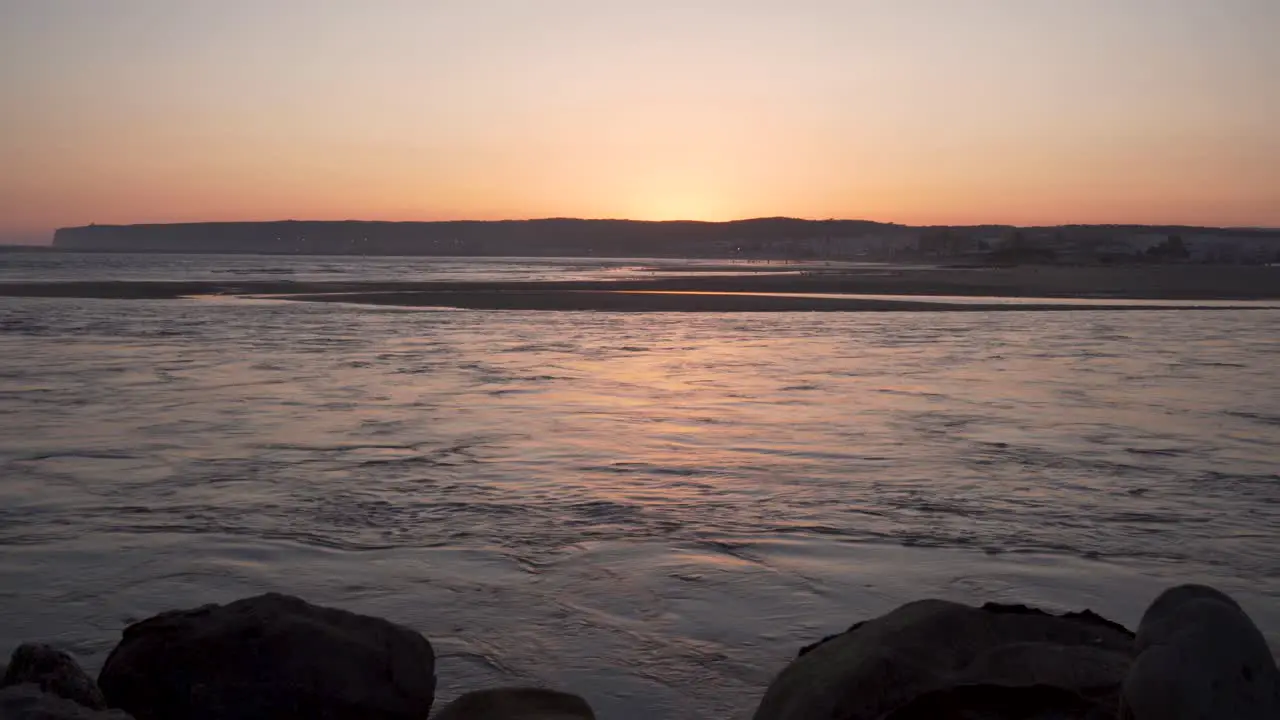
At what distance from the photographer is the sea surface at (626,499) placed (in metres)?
5.86

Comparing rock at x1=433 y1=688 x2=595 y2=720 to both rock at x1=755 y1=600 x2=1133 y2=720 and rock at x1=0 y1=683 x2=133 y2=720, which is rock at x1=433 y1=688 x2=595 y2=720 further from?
rock at x1=0 y1=683 x2=133 y2=720

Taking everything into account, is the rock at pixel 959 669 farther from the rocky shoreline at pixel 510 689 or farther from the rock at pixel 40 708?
the rock at pixel 40 708

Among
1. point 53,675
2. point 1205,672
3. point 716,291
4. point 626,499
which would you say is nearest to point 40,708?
point 53,675

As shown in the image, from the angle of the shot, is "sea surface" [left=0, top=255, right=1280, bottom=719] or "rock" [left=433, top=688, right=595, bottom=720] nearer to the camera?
"rock" [left=433, top=688, right=595, bottom=720]

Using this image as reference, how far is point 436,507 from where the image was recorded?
8.30 m

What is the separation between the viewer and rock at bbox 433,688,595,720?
439cm

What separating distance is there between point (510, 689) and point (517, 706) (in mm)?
154

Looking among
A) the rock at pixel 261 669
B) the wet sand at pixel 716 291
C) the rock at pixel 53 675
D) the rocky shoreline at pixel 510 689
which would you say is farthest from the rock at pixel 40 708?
the wet sand at pixel 716 291

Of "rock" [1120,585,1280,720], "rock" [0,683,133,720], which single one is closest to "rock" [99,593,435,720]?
"rock" [0,683,133,720]

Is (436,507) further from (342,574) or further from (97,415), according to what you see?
(97,415)

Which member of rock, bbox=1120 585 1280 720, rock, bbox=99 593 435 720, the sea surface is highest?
rock, bbox=1120 585 1280 720

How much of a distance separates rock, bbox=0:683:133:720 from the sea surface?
5.49 feet

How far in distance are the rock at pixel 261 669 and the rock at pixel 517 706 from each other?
149mm

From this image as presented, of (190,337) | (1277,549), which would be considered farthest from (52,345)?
(1277,549)
